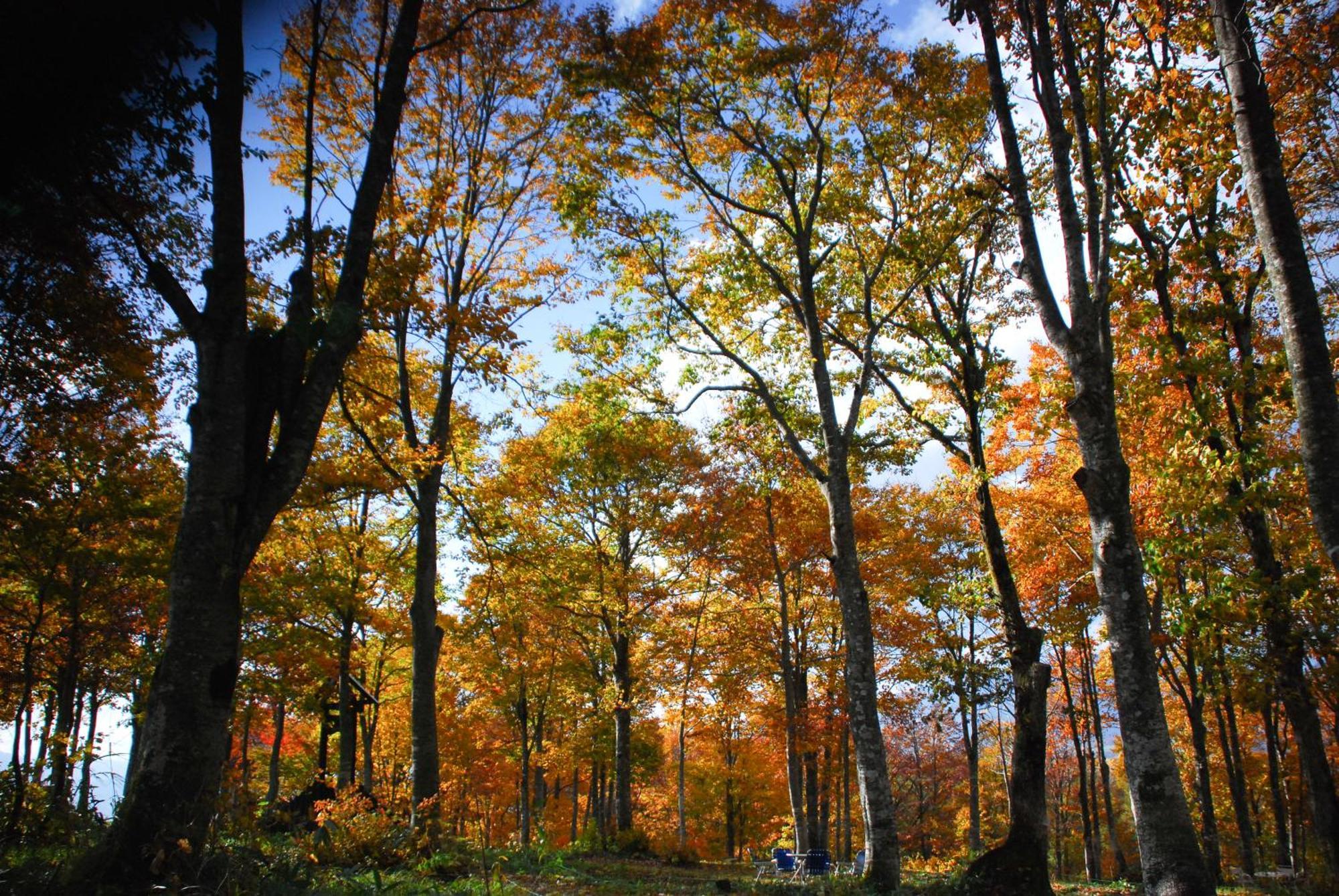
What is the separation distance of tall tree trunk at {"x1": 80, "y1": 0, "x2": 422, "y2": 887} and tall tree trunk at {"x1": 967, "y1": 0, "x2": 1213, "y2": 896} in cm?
625

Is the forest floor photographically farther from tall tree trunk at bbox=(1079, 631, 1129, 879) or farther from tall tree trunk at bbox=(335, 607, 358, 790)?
tall tree trunk at bbox=(1079, 631, 1129, 879)

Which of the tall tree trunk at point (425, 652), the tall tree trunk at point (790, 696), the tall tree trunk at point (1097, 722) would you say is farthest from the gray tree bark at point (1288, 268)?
the tall tree trunk at point (1097, 722)

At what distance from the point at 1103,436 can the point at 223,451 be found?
717 cm

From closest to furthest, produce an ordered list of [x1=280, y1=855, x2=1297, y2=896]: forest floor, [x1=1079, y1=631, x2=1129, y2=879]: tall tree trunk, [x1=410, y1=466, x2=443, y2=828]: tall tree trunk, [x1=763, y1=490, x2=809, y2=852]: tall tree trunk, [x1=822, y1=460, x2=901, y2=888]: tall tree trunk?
[x1=280, y1=855, x2=1297, y2=896]: forest floor
[x1=822, y1=460, x2=901, y2=888]: tall tree trunk
[x1=410, y1=466, x2=443, y2=828]: tall tree trunk
[x1=763, y1=490, x2=809, y2=852]: tall tree trunk
[x1=1079, y1=631, x2=1129, y2=879]: tall tree trunk

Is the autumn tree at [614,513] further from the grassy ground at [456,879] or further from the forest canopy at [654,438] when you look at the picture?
the grassy ground at [456,879]

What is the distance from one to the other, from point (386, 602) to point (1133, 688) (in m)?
18.3

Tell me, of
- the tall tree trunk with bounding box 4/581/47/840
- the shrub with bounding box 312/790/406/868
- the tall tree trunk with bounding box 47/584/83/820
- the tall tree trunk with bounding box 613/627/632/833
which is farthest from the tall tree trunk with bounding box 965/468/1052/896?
the tall tree trunk with bounding box 47/584/83/820

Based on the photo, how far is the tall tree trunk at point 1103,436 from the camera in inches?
196

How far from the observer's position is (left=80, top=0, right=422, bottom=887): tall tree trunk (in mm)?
4285

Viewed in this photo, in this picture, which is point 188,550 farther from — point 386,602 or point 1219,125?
point 386,602

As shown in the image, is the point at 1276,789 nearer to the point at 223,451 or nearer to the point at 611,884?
the point at 611,884

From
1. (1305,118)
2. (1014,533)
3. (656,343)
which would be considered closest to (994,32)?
(1305,118)

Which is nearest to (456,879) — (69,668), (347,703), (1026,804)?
(1026,804)

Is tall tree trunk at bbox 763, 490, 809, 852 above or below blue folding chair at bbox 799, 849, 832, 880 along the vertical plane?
above
